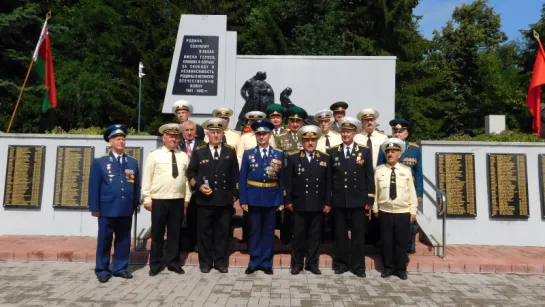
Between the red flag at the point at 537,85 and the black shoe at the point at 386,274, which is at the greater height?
the red flag at the point at 537,85

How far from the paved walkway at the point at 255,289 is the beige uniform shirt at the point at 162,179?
970 millimetres

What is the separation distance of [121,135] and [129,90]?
2102 cm

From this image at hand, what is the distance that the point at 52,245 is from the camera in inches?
267

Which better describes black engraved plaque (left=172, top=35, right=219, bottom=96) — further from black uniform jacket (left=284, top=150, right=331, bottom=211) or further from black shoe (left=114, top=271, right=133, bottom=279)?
black shoe (left=114, top=271, right=133, bottom=279)

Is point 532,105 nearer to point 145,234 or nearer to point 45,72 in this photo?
point 145,234

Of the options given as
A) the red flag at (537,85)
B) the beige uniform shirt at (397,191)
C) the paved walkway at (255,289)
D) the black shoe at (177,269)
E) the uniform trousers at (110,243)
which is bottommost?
the paved walkway at (255,289)

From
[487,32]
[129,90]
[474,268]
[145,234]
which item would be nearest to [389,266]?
[474,268]

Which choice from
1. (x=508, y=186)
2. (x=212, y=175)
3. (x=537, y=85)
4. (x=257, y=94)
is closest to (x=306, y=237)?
(x=212, y=175)

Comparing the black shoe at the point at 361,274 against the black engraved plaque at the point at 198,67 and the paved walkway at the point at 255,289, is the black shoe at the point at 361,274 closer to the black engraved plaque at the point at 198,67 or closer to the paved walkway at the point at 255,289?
the paved walkway at the point at 255,289

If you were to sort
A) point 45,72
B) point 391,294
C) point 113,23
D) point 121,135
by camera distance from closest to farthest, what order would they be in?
1. point 391,294
2. point 121,135
3. point 45,72
4. point 113,23

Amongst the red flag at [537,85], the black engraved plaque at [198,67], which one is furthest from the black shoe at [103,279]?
the red flag at [537,85]

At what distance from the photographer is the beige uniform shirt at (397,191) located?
221 inches

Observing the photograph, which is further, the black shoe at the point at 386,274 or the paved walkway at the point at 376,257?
the paved walkway at the point at 376,257

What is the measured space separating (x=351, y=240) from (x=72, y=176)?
16.2ft
